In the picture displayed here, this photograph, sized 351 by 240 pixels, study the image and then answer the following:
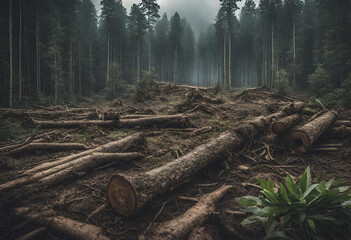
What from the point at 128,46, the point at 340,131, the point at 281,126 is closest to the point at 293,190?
the point at 281,126

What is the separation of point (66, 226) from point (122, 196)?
79 centimetres

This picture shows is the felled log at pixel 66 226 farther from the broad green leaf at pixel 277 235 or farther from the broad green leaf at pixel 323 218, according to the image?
the broad green leaf at pixel 323 218

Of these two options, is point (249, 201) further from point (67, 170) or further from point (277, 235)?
point (67, 170)

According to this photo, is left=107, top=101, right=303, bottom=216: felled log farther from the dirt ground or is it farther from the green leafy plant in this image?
the green leafy plant

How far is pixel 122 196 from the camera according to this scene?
99.2 inches

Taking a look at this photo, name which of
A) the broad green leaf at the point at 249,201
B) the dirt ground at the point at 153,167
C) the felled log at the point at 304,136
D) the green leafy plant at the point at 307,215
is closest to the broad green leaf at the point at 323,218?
the green leafy plant at the point at 307,215

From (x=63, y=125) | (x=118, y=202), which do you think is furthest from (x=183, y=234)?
(x=63, y=125)

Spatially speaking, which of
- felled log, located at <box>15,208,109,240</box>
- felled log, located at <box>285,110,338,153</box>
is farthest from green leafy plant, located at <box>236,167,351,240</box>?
felled log, located at <box>285,110,338,153</box>

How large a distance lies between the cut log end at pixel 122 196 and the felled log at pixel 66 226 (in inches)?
14.5

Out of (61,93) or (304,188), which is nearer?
(304,188)

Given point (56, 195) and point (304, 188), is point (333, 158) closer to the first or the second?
point (304, 188)

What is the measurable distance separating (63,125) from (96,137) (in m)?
2.25

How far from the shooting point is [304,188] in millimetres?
2406

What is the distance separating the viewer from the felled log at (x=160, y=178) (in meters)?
2.46
